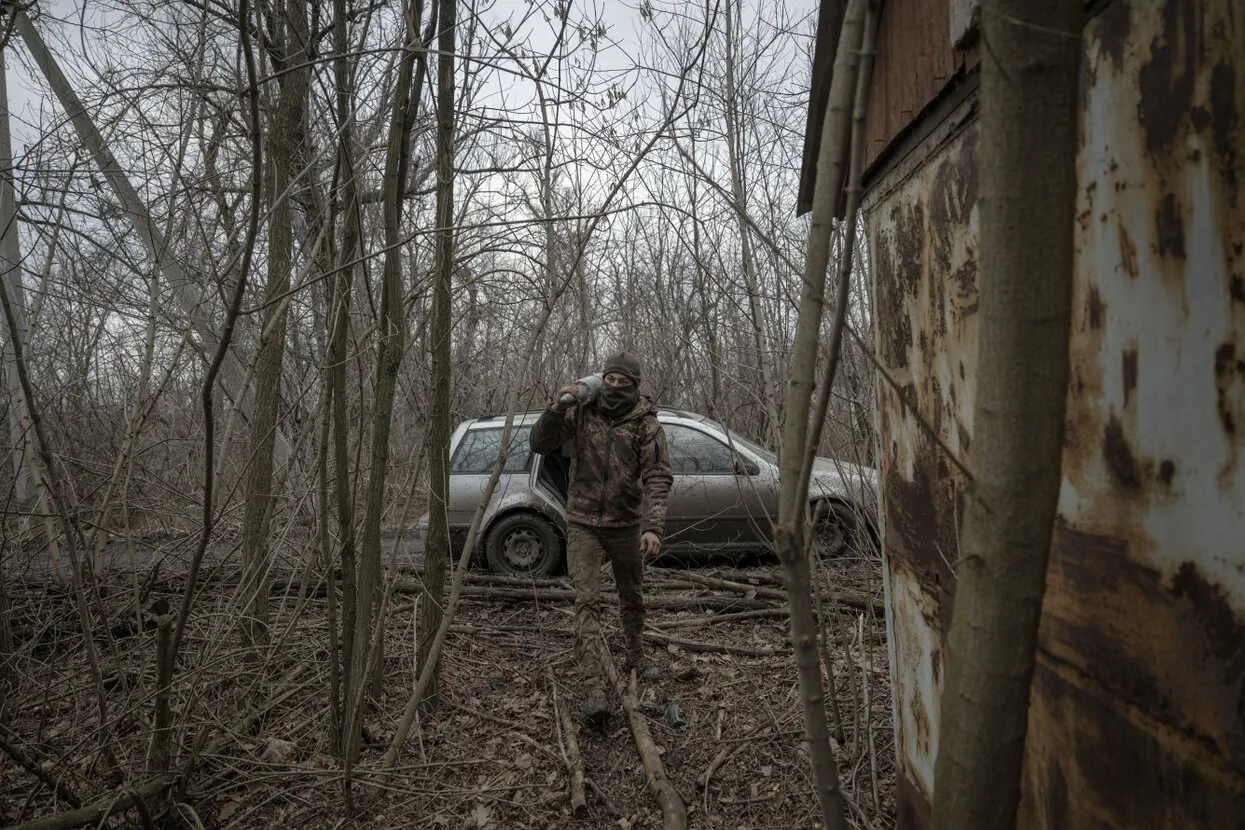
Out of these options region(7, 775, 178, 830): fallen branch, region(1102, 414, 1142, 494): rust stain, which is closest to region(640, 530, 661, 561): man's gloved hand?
region(7, 775, 178, 830): fallen branch

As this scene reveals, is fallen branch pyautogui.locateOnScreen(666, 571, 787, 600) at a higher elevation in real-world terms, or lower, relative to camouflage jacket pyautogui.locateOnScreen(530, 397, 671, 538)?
lower

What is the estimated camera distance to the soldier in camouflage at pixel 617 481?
489 cm

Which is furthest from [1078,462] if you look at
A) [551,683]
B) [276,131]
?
[276,131]

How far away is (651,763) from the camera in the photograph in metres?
3.78

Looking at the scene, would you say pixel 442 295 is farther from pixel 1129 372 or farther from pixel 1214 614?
pixel 1214 614

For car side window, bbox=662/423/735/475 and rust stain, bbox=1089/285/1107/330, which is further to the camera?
car side window, bbox=662/423/735/475

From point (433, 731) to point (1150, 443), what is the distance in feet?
12.6

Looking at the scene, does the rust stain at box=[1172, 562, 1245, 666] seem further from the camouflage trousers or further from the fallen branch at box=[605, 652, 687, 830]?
the camouflage trousers

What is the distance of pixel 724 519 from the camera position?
24.7 ft

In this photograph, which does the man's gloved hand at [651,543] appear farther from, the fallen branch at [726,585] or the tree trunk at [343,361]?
the fallen branch at [726,585]

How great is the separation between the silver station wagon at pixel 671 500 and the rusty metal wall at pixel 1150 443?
17.3 ft

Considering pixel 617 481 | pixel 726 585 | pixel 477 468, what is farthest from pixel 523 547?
pixel 617 481

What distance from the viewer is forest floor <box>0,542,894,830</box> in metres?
3.36

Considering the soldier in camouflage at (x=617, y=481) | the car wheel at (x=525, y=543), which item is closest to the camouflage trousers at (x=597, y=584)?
the soldier in camouflage at (x=617, y=481)
